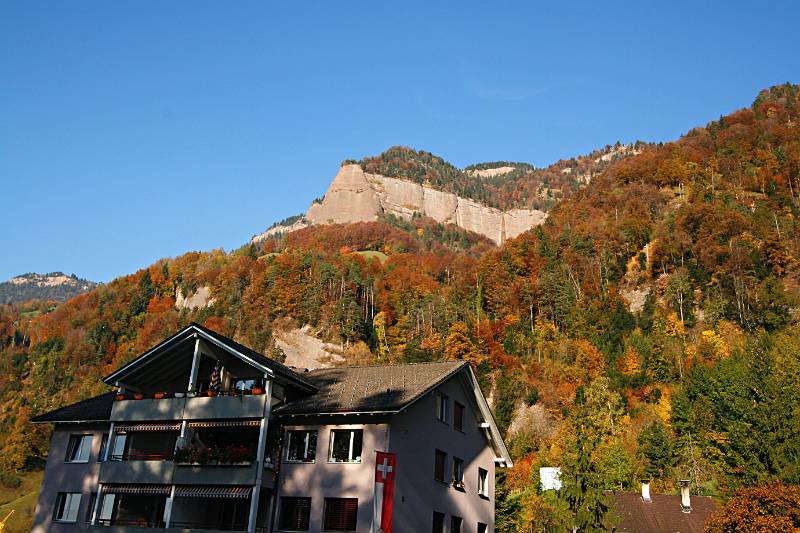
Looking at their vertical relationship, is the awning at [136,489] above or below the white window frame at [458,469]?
below

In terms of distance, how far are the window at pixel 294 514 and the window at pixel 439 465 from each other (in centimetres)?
628

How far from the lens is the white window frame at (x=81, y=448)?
124ft

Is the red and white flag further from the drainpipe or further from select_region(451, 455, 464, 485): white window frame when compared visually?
the drainpipe

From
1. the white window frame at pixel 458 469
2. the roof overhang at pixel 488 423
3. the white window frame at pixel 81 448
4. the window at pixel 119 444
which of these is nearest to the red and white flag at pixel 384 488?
the white window frame at pixel 458 469

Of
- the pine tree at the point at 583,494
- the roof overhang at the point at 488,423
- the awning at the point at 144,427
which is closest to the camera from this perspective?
the pine tree at the point at 583,494

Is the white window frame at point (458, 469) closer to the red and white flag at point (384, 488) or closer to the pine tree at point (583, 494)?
the pine tree at point (583, 494)

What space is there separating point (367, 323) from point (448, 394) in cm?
8839

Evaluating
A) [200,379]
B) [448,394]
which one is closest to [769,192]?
[448,394]

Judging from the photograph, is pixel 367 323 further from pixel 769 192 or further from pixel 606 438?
pixel 769 192

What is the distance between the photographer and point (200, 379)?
36469 mm

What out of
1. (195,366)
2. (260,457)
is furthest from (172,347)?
(260,457)

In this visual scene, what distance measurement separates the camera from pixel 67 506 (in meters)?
36.8

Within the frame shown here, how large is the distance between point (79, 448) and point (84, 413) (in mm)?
1796

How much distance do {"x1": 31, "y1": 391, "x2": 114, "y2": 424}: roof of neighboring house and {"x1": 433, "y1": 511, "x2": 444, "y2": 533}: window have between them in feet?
56.8
